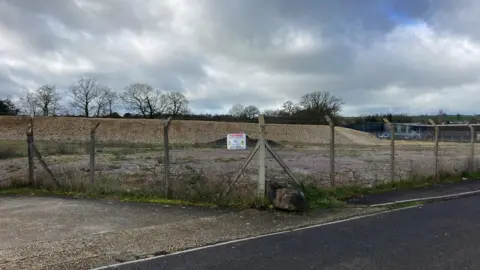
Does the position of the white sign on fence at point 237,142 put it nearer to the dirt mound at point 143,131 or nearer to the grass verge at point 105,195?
the grass verge at point 105,195

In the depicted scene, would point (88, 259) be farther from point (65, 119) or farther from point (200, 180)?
point (65, 119)

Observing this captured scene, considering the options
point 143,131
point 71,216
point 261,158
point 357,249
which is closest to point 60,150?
point 71,216

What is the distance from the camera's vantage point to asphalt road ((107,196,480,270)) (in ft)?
16.4

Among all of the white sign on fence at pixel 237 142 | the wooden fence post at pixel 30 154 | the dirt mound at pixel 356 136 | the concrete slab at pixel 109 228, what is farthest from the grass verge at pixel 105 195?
the dirt mound at pixel 356 136

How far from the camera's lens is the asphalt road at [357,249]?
16.4 ft

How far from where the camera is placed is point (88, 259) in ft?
17.2

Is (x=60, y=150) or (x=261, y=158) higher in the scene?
(x=261, y=158)

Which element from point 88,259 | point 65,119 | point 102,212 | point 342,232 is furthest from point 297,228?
point 65,119

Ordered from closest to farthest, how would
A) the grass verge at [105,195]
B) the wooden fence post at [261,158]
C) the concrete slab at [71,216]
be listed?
the concrete slab at [71,216]
the wooden fence post at [261,158]
the grass verge at [105,195]

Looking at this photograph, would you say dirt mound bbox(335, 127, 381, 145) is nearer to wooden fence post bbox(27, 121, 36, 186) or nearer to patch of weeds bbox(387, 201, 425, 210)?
patch of weeds bbox(387, 201, 425, 210)

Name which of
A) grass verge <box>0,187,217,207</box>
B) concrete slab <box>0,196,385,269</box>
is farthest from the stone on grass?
grass verge <box>0,187,217,207</box>

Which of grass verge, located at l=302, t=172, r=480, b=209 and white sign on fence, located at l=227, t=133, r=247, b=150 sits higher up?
white sign on fence, located at l=227, t=133, r=247, b=150

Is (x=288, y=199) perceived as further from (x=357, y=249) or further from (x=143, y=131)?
(x=143, y=131)

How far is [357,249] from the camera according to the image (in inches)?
223
